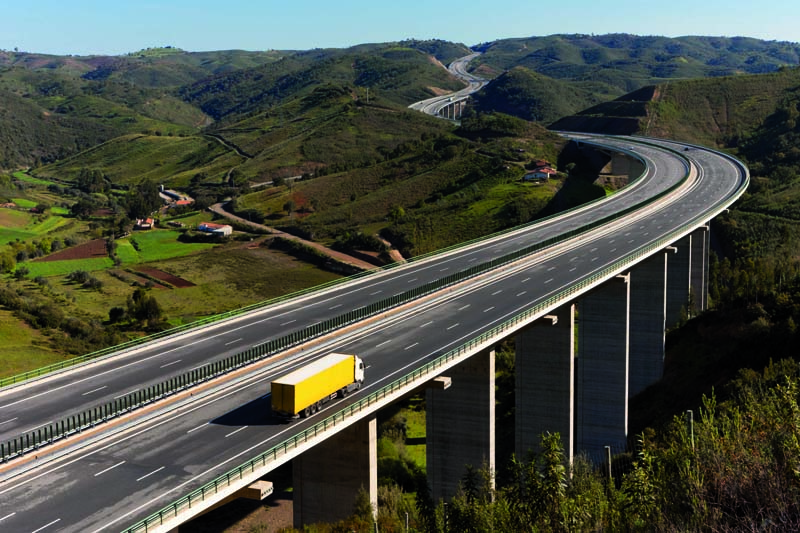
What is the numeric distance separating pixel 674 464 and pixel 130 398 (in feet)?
75.7

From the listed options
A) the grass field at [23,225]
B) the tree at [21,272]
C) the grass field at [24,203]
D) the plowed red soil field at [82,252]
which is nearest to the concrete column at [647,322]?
the tree at [21,272]

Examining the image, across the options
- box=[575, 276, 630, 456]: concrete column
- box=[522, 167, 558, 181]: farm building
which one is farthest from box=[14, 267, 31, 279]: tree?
box=[575, 276, 630, 456]: concrete column

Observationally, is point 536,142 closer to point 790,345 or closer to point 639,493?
point 790,345

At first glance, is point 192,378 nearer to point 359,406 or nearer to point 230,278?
point 359,406

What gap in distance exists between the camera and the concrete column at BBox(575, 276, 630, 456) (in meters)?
65.9

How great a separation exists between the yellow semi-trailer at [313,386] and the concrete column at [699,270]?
68.1 m

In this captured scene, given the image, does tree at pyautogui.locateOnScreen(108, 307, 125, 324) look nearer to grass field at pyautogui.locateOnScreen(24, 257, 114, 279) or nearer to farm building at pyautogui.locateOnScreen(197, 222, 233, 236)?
grass field at pyautogui.locateOnScreen(24, 257, 114, 279)

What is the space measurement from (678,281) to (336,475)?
6498 cm

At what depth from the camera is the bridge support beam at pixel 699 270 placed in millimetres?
93312

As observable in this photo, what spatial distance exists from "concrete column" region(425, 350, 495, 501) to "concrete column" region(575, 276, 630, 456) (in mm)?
22204

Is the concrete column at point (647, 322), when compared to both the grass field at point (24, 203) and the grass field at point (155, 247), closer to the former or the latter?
the grass field at point (155, 247)

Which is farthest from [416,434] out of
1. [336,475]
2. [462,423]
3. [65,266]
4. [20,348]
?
[65,266]

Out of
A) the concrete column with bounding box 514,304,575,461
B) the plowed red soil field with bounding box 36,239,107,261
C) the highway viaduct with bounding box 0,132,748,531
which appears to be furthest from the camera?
the plowed red soil field with bounding box 36,239,107,261

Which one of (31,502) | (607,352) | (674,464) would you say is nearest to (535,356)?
(607,352)
